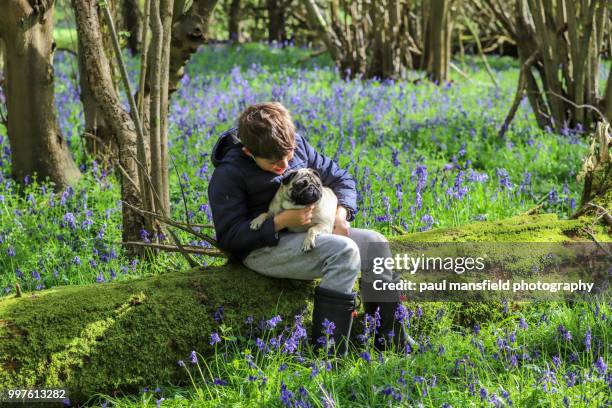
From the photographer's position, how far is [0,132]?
8.05 m

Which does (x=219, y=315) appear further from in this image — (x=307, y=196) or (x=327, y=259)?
(x=307, y=196)

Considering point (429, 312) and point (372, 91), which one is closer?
point (429, 312)

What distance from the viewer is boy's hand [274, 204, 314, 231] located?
143 inches

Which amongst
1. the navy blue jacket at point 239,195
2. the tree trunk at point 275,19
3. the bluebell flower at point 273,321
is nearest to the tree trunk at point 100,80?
the navy blue jacket at point 239,195

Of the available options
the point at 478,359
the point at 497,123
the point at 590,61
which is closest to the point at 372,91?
the point at 497,123

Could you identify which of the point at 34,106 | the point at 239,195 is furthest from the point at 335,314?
the point at 34,106

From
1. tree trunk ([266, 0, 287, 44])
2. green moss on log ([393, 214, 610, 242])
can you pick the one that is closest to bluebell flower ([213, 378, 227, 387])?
green moss on log ([393, 214, 610, 242])

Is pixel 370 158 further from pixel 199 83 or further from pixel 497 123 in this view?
pixel 199 83

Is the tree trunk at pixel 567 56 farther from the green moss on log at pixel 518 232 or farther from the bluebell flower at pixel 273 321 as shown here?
the bluebell flower at pixel 273 321

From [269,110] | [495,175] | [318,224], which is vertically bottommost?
[495,175]

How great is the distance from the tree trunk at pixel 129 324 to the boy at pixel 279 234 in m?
0.16

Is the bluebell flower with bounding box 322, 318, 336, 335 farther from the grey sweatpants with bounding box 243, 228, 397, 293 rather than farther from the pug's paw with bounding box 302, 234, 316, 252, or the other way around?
the pug's paw with bounding box 302, 234, 316, 252

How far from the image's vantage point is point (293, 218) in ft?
12.0

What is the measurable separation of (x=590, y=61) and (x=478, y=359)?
553 centimetres
